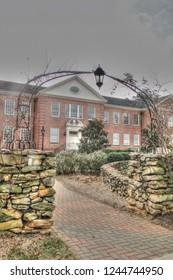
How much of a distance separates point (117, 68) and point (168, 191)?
3653 mm

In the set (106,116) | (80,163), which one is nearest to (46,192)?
(80,163)

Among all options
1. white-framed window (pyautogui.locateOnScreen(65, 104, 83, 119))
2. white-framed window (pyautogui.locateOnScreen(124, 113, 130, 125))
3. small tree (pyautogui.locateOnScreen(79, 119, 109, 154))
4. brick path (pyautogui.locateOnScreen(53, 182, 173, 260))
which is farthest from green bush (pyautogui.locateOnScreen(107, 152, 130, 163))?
white-framed window (pyautogui.locateOnScreen(124, 113, 130, 125))

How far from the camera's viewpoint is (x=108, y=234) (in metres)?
4.11

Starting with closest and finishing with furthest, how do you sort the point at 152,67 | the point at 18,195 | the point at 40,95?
the point at 18,195, the point at 152,67, the point at 40,95

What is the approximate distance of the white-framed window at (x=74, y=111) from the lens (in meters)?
24.4

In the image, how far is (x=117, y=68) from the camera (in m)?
6.34

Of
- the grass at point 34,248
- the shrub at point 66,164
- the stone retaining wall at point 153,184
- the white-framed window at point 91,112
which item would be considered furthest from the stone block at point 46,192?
the white-framed window at point 91,112

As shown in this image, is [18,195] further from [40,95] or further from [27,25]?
[40,95]

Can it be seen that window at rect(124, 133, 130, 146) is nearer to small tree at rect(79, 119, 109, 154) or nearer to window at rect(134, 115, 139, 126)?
window at rect(134, 115, 139, 126)

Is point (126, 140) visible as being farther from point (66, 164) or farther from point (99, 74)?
point (99, 74)

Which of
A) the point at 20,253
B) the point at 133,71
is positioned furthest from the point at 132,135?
the point at 20,253

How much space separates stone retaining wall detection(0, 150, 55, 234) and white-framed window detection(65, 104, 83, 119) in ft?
68.3

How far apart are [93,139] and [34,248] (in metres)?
14.1

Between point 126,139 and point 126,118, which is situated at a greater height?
point 126,118
